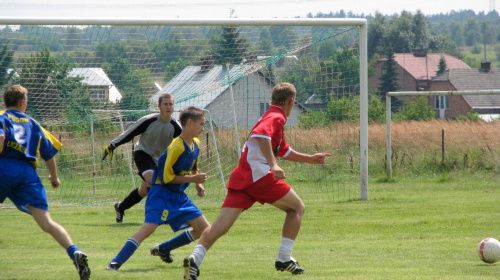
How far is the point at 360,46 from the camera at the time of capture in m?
13.4

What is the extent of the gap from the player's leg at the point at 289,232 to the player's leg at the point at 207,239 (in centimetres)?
44

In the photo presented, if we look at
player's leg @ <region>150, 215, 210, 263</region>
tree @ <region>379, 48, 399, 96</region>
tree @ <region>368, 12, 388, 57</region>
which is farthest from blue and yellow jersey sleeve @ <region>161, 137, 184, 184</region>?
tree @ <region>368, 12, 388, 57</region>

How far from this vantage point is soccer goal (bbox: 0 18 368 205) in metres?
12.7

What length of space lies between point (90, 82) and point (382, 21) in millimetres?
Result: 84988

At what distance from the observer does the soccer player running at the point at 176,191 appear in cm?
654

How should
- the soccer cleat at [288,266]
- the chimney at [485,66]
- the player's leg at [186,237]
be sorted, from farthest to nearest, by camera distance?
the chimney at [485,66] < the player's leg at [186,237] < the soccer cleat at [288,266]

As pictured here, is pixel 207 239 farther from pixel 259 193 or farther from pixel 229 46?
pixel 229 46

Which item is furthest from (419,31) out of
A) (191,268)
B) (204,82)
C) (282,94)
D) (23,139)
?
(191,268)

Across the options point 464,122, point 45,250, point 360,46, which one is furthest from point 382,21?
point 45,250

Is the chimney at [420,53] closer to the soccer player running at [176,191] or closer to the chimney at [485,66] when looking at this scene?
the chimney at [485,66]

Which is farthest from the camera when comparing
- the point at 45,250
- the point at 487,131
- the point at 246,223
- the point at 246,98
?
the point at 487,131

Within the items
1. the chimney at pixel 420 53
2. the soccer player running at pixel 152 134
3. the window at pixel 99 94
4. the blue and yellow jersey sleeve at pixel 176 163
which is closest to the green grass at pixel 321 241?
the blue and yellow jersey sleeve at pixel 176 163

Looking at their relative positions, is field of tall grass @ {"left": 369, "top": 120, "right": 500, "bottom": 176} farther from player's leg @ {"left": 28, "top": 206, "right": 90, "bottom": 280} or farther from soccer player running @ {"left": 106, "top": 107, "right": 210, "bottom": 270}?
player's leg @ {"left": 28, "top": 206, "right": 90, "bottom": 280}

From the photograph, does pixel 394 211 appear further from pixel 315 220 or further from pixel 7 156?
pixel 7 156
